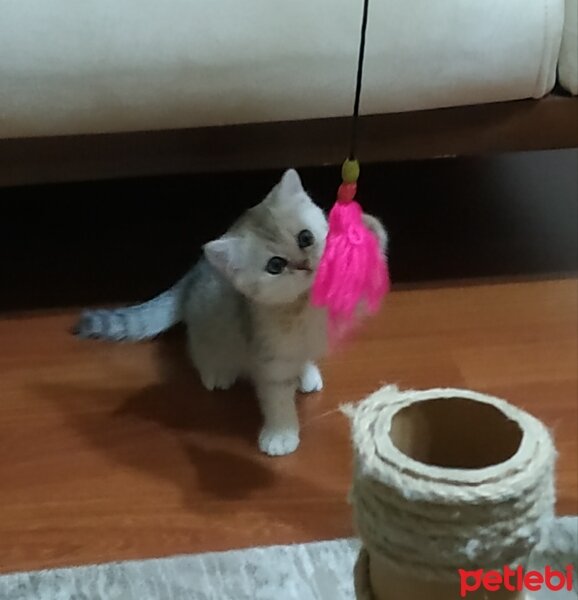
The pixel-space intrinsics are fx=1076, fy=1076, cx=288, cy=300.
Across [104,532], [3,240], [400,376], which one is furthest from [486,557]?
Answer: [3,240]

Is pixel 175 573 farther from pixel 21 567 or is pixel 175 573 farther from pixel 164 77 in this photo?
pixel 164 77

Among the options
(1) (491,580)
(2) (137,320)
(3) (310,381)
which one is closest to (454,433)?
(1) (491,580)

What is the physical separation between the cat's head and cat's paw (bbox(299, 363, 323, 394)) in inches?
8.0

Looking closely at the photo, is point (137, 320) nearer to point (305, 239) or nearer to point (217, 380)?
point (217, 380)

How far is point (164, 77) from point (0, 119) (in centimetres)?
21

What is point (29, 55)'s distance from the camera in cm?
127

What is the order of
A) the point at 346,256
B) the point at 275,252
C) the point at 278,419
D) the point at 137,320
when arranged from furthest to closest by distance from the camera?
the point at 137,320, the point at 278,419, the point at 275,252, the point at 346,256

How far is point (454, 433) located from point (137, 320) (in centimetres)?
75

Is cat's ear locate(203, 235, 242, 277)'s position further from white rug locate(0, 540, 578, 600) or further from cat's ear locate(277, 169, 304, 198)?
white rug locate(0, 540, 578, 600)

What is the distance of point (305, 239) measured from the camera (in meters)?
1.20

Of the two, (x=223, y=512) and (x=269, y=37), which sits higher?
(x=269, y=37)

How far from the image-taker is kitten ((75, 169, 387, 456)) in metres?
1.19

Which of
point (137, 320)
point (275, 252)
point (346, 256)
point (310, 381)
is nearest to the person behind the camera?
point (346, 256)

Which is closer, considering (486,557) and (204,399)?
(486,557)
